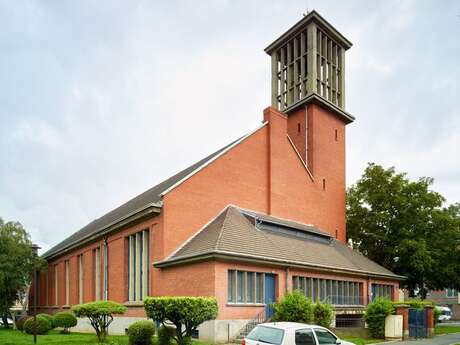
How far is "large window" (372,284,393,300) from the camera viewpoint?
1312 inches

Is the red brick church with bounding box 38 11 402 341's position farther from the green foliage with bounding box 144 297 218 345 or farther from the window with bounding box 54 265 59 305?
the green foliage with bounding box 144 297 218 345

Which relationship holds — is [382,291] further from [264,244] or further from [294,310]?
[294,310]

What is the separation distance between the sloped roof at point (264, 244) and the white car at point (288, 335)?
803 centimetres

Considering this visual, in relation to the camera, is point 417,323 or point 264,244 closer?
point 264,244

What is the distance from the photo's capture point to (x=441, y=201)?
38.2 m

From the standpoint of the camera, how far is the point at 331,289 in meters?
28.7

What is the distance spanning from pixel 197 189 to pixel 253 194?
A: 481 cm

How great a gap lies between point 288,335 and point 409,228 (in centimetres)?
2794

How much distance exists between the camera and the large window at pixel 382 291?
33.3 m

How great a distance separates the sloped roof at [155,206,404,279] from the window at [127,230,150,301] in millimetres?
2762

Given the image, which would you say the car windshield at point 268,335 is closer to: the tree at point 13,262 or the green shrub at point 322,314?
the green shrub at point 322,314

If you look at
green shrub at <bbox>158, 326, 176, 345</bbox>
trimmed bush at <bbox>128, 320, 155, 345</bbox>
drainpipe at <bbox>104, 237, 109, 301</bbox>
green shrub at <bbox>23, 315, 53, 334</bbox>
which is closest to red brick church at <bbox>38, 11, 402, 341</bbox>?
drainpipe at <bbox>104, 237, 109, 301</bbox>

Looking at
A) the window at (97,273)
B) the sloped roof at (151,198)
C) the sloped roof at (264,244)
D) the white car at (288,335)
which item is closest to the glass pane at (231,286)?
the sloped roof at (264,244)

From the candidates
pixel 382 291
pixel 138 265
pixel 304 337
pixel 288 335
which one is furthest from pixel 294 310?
pixel 382 291
